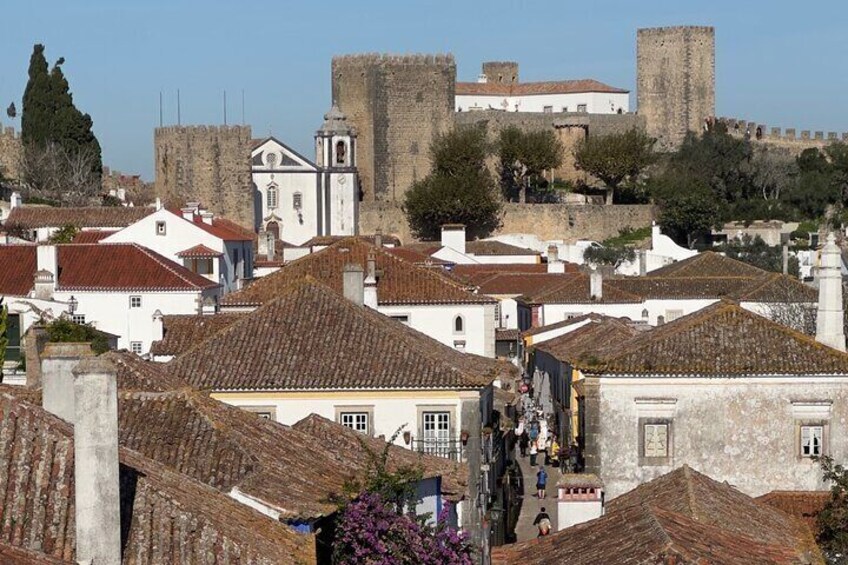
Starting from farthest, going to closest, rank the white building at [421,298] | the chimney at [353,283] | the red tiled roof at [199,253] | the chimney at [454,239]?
1. the chimney at [454,239]
2. the red tiled roof at [199,253]
3. the white building at [421,298]
4. the chimney at [353,283]

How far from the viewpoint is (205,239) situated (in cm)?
6619

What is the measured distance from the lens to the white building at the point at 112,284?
53428mm

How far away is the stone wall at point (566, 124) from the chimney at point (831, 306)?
273 ft

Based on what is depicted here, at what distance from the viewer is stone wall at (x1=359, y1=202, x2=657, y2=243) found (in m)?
107

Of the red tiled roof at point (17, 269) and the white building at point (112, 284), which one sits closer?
the red tiled roof at point (17, 269)

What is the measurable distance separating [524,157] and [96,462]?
99.7m

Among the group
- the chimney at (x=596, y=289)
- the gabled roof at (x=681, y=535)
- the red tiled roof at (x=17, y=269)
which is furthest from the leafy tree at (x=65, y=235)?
the gabled roof at (x=681, y=535)

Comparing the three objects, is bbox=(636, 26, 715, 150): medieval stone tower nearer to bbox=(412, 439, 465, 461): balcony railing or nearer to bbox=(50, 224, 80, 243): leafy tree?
bbox=(50, 224, 80, 243): leafy tree

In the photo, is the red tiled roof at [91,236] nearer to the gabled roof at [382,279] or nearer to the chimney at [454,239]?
the chimney at [454,239]

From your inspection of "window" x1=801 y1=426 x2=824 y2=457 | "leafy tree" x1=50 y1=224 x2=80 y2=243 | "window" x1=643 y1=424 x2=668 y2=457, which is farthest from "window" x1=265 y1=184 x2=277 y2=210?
"window" x1=801 y1=426 x2=824 y2=457

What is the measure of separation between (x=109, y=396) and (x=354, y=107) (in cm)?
9895

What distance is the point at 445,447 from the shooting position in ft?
93.9

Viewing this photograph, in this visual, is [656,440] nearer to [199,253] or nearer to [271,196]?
[199,253]

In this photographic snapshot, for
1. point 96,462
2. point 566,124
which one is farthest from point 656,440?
point 566,124
